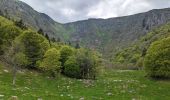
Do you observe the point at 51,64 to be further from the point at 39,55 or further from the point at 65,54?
the point at 65,54

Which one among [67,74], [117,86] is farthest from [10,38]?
[117,86]

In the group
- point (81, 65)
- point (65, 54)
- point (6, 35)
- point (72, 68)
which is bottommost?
point (72, 68)

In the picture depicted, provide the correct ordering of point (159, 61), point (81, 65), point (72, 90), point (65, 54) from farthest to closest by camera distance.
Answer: point (65, 54)
point (81, 65)
point (159, 61)
point (72, 90)

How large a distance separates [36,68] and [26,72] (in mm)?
10400

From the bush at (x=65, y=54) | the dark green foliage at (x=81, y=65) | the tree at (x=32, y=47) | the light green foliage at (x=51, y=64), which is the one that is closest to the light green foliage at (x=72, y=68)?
the dark green foliage at (x=81, y=65)

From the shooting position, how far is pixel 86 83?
81.3 metres

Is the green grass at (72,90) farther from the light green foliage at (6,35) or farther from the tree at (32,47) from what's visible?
the light green foliage at (6,35)

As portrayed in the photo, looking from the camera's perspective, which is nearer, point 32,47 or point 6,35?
point 32,47

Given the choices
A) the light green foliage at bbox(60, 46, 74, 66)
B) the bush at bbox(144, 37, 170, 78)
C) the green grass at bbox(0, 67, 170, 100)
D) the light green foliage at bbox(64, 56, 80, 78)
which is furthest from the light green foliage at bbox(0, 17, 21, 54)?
the bush at bbox(144, 37, 170, 78)

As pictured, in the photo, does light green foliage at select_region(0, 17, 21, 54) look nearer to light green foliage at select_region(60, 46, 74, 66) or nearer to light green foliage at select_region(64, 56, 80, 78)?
light green foliage at select_region(60, 46, 74, 66)

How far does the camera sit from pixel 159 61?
9981cm

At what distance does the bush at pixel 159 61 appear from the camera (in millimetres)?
98000

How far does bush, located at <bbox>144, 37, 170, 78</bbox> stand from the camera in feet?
322

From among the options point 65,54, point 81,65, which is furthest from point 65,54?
point 81,65
